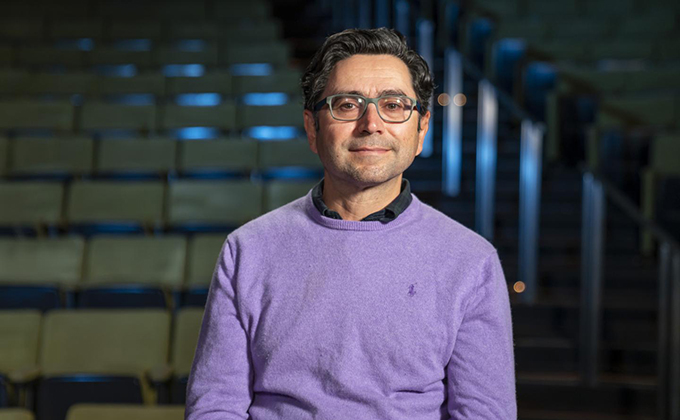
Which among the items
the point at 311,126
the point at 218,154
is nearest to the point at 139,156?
the point at 218,154

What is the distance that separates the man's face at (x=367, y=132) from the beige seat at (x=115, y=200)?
993 mm

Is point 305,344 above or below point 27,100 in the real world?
below

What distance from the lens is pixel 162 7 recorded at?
263 cm

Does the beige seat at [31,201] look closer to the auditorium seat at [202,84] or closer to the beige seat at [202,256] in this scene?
the beige seat at [202,256]

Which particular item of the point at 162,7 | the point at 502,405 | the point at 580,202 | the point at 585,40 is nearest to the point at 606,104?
the point at 580,202

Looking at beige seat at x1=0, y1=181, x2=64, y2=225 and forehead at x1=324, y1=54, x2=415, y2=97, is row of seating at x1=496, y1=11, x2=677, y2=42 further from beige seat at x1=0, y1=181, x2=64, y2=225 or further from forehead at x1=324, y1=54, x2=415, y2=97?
forehead at x1=324, y1=54, x2=415, y2=97

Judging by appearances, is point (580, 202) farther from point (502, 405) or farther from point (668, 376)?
point (502, 405)

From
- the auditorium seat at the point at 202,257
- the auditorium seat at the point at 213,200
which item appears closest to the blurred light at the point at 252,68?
the auditorium seat at the point at 213,200

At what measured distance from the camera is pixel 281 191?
4.65ft

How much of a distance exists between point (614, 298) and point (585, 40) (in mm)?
1009

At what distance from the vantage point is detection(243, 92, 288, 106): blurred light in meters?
1.97

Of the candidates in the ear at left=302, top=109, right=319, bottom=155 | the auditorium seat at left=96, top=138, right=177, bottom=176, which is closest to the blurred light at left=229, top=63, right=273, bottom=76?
the auditorium seat at left=96, top=138, right=177, bottom=176

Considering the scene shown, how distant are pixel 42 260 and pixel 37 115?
77cm

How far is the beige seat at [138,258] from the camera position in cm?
120
